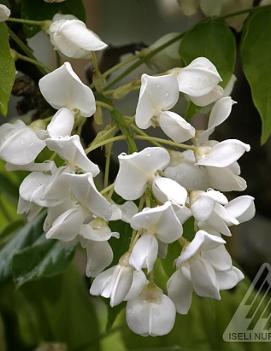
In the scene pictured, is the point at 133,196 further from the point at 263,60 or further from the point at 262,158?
the point at 262,158

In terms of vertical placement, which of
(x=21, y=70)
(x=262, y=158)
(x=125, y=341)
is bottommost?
(x=125, y=341)

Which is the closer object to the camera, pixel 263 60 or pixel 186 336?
pixel 263 60

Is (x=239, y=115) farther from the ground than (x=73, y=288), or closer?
farther from the ground

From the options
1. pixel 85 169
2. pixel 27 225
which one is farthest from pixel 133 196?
pixel 27 225

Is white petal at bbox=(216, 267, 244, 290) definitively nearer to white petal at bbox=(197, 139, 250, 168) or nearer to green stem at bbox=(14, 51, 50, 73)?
white petal at bbox=(197, 139, 250, 168)

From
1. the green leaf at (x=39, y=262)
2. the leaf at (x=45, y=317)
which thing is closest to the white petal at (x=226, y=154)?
the green leaf at (x=39, y=262)

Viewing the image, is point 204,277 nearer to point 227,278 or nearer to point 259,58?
point 227,278

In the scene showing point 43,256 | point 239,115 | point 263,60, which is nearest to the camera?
point 263,60

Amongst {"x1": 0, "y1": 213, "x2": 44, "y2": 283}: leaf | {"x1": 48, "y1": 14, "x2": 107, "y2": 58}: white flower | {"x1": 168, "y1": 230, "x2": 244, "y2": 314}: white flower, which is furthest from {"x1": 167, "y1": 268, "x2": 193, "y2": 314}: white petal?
{"x1": 0, "y1": 213, "x2": 44, "y2": 283}: leaf
